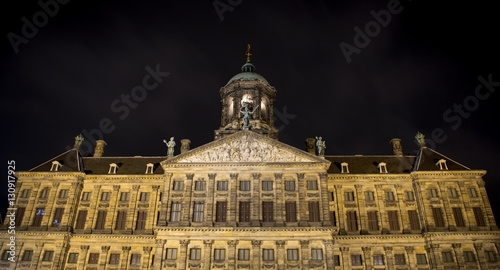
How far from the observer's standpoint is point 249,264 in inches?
1347

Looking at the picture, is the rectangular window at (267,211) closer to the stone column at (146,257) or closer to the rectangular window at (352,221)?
the rectangular window at (352,221)

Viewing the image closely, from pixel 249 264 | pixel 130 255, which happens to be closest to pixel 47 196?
pixel 130 255

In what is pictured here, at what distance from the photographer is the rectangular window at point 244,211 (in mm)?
36531

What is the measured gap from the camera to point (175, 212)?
37.1m

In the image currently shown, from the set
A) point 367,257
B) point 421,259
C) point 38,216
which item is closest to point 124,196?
point 38,216

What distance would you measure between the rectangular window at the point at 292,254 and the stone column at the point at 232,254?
4.90 m

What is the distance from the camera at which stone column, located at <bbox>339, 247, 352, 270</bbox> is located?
38.2m

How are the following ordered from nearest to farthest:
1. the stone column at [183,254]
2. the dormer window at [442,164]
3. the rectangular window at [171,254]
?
the stone column at [183,254] < the rectangular window at [171,254] < the dormer window at [442,164]

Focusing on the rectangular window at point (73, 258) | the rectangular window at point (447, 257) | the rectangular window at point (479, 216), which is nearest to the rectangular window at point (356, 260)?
the rectangular window at point (447, 257)

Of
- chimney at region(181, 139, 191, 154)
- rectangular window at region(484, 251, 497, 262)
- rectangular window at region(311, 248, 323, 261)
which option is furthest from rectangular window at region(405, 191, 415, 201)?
chimney at region(181, 139, 191, 154)

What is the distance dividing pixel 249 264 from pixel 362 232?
44.3 feet

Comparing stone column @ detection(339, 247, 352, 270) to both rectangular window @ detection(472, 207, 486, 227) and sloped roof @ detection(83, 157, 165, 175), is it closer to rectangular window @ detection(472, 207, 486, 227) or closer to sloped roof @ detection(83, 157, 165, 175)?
rectangular window @ detection(472, 207, 486, 227)

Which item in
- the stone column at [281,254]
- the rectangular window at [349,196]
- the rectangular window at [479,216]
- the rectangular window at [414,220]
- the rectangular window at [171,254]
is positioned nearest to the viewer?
the stone column at [281,254]

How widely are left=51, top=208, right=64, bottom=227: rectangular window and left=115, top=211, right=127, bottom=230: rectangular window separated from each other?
6.05 meters
